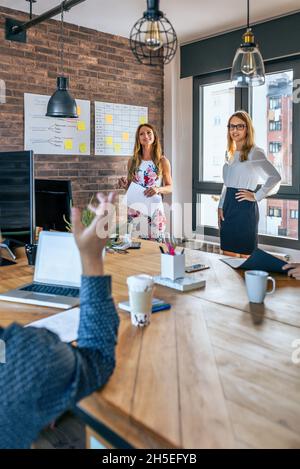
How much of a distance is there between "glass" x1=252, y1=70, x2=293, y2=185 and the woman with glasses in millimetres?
596

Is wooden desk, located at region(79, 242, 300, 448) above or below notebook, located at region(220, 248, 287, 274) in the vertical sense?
below

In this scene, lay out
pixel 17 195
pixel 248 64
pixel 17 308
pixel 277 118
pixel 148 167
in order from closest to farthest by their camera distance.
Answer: pixel 17 308
pixel 17 195
pixel 248 64
pixel 148 167
pixel 277 118

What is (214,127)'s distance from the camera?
4.77 meters

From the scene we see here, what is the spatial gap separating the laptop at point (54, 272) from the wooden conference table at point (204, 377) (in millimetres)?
107

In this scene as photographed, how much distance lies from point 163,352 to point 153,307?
0.35 m

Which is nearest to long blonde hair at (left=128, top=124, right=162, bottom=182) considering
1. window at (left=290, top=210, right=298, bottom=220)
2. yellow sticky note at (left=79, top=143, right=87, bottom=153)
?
yellow sticky note at (left=79, top=143, right=87, bottom=153)

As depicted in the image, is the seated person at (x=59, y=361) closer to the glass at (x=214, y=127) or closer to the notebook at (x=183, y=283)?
the notebook at (x=183, y=283)

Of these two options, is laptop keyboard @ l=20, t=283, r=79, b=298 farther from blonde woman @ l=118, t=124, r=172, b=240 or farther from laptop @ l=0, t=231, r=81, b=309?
blonde woman @ l=118, t=124, r=172, b=240

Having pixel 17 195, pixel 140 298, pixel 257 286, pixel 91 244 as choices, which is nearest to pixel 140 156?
pixel 17 195

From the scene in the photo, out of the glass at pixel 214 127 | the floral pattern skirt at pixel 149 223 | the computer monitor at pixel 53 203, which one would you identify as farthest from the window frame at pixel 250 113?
the computer monitor at pixel 53 203

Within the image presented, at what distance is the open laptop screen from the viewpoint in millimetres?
1698

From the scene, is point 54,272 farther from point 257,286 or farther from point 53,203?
point 53,203

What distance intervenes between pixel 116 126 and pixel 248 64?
2426 mm
